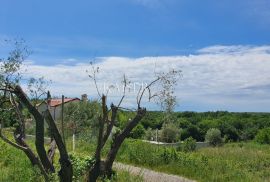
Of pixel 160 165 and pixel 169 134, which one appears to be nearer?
pixel 160 165

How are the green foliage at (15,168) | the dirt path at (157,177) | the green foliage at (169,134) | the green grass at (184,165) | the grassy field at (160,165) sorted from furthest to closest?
the green foliage at (169,134) → the green grass at (184,165) → the dirt path at (157,177) → the grassy field at (160,165) → the green foliage at (15,168)

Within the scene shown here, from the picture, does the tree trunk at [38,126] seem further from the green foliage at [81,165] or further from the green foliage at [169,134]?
the green foliage at [169,134]

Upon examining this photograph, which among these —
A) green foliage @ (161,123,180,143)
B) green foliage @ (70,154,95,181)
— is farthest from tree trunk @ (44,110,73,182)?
green foliage @ (161,123,180,143)

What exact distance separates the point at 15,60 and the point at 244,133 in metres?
45.8

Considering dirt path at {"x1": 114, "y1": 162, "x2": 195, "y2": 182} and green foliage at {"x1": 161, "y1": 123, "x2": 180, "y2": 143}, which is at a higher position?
green foliage at {"x1": 161, "y1": 123, "x2": 180, "y2": 143}

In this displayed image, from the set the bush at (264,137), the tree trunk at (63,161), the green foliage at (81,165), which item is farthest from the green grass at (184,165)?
the bush at (264,137)

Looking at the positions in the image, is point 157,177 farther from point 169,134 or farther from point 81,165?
point 169,134

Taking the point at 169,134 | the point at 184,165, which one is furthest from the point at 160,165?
the point at 169,134

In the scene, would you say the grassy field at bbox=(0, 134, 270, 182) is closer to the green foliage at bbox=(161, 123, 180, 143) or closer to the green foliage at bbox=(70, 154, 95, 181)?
the green foliage at bbox=(70, 154, 95, 181)

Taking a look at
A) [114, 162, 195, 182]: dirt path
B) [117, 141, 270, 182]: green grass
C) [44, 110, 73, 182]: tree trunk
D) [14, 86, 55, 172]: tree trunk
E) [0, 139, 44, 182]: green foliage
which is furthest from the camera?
[117, 141, 270, 182]: green grass

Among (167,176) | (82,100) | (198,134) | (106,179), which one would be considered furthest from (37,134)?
(198,134)

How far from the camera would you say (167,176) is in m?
11.9

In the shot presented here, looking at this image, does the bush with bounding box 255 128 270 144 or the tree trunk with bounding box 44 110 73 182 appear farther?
the bush with bounding box 255 128 270 144

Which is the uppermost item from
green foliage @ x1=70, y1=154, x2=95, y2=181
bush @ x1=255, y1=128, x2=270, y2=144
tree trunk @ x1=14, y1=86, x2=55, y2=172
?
tree trunk @ x1=14, y1=86, x2=55, y2=172
